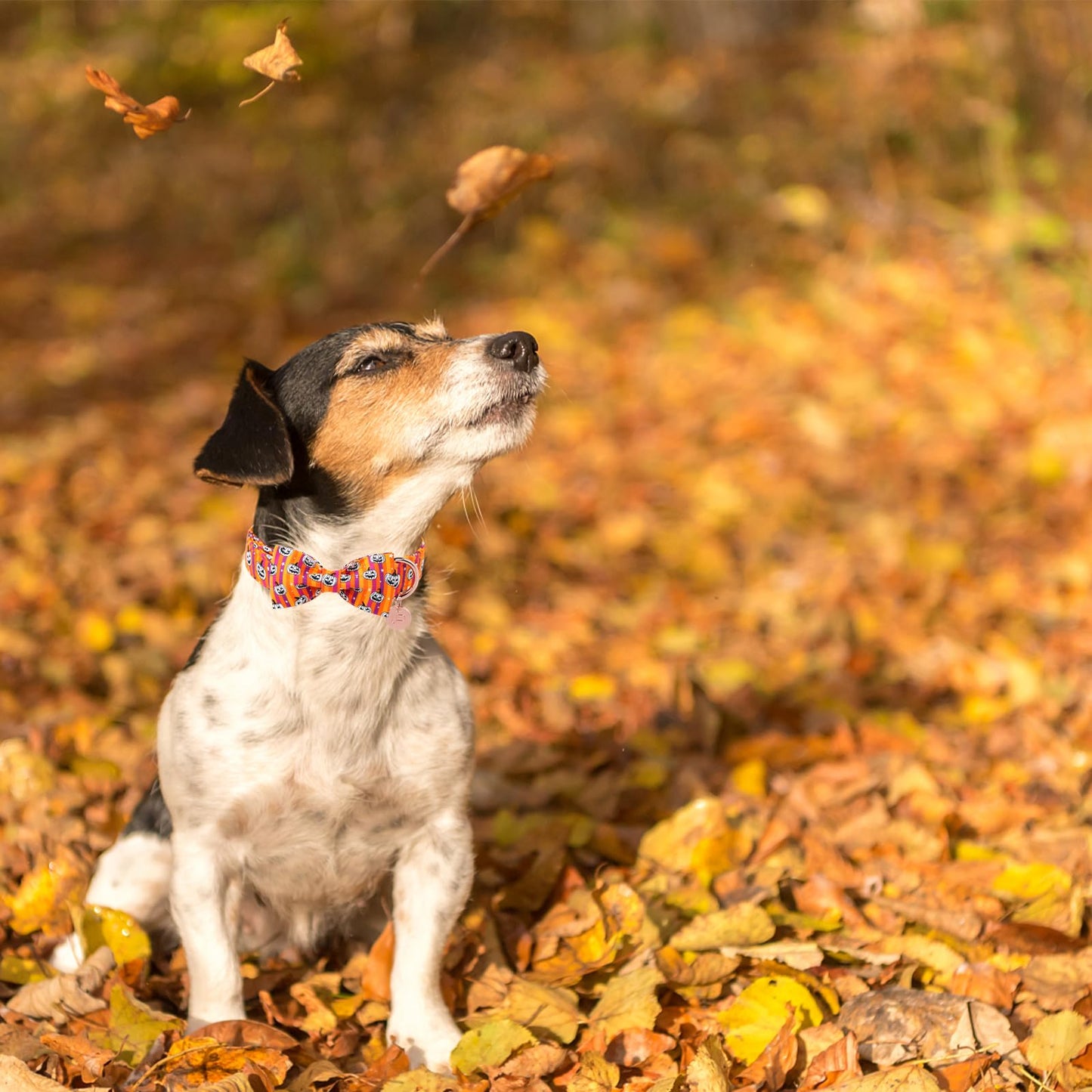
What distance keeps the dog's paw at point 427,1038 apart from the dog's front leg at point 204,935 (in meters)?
0.43

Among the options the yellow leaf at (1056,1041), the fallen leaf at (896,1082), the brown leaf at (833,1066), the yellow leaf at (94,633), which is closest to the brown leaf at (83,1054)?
the brown leaf at (833,1066)

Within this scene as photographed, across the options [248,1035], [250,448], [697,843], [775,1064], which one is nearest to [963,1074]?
[775,1064]

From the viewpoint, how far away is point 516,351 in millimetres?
3580

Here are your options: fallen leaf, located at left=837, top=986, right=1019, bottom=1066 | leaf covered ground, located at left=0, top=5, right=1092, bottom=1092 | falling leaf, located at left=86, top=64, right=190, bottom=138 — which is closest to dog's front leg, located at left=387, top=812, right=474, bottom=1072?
leaf covered ground, located at left=0, top=5, right=1092, bottom=1092

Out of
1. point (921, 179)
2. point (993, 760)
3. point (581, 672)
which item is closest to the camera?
point (993, 760)

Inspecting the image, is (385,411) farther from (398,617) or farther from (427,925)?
(427,925)

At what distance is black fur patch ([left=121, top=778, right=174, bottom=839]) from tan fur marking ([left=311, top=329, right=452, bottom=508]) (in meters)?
1.08

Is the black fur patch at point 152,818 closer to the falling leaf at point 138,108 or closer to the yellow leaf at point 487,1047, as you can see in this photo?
the yellow leaf at point 487,1047

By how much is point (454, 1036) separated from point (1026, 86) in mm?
11362

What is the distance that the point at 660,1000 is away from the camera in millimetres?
3613

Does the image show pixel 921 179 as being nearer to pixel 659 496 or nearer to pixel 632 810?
pixel 659 496

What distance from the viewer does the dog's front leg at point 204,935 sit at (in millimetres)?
3508

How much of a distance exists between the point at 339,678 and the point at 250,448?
66cm

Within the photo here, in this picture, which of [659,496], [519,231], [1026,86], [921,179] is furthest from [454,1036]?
[1026,86]
